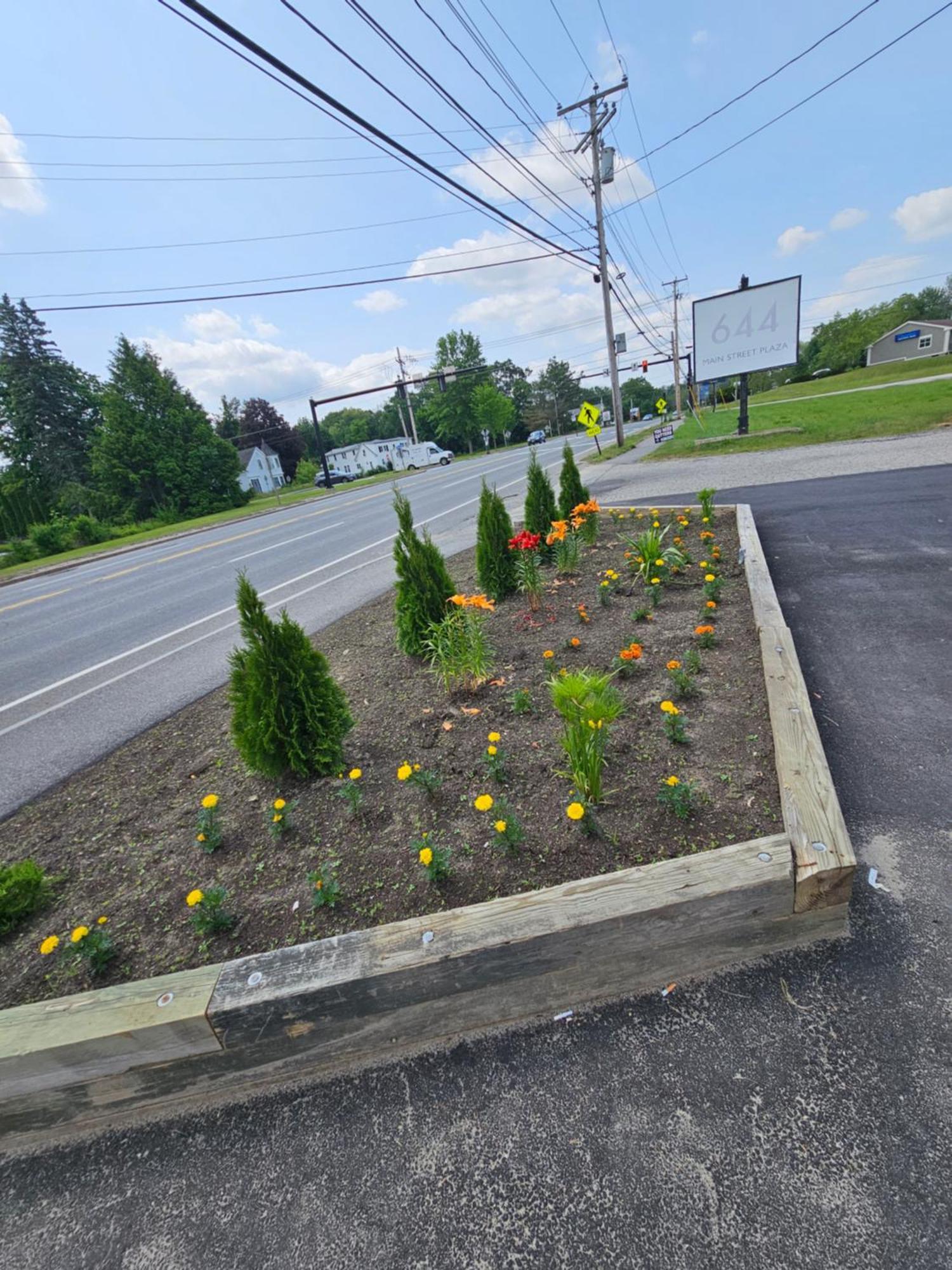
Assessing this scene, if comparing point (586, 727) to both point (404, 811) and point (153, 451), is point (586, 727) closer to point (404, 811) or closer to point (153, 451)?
point (404, 811)

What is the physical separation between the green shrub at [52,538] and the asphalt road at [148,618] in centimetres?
864

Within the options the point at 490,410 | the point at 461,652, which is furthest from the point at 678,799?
the point at 490,410

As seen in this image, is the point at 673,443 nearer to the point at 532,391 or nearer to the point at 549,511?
the point at 549,511

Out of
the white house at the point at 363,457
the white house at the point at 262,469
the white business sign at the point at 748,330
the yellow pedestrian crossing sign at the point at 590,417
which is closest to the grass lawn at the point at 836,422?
the white business sign at the point at 748,330

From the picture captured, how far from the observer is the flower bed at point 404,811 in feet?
6.71

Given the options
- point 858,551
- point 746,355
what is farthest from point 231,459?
point 858,551

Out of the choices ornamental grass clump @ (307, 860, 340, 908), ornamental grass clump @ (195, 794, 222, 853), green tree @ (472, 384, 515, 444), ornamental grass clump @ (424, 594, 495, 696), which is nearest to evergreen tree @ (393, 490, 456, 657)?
ornamental grass clump @ (424, 594, 495, 696)

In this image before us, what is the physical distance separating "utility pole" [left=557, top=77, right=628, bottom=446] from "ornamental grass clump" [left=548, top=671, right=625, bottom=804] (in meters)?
19.3

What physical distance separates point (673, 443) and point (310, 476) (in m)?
44.3

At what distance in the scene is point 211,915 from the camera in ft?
6.63

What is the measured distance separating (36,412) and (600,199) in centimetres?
3988

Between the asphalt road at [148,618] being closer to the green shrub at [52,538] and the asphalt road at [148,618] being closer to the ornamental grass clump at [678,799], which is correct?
the ornamental grass clump at [678,799]

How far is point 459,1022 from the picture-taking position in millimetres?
1680

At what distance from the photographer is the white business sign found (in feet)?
52.9
